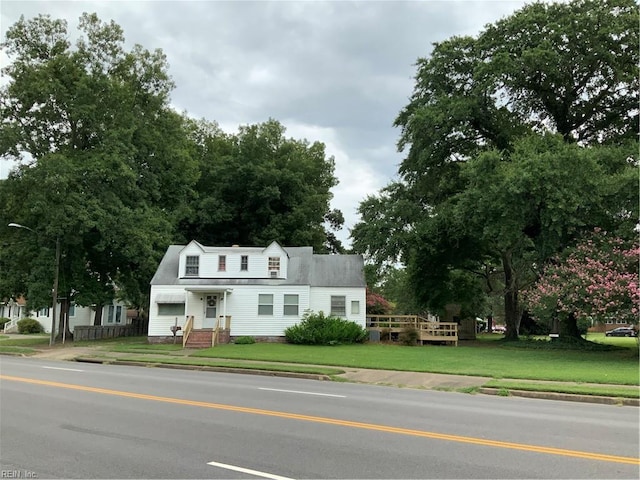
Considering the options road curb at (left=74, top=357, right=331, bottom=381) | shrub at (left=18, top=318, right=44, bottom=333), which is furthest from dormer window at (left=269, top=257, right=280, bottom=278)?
shrub at (left=18, top=318, right=44, bottom=333)

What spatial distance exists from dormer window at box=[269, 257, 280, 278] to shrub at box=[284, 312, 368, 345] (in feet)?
11.7

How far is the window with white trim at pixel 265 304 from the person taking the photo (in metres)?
32.4

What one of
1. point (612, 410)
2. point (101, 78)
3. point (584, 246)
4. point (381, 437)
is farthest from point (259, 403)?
point (101, 78)

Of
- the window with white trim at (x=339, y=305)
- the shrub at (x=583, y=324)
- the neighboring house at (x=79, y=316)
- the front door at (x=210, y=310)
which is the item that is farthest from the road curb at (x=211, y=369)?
the neighboring house at (x=79, y=316)

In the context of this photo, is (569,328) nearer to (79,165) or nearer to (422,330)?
(422,330)

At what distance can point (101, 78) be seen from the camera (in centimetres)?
3606

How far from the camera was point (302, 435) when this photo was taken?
787 centimetres

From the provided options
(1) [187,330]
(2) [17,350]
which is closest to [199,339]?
(1) [187,330]

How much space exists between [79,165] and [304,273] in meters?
16.3

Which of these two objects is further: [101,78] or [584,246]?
[101,78]

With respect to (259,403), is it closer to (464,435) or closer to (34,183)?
(464,435)

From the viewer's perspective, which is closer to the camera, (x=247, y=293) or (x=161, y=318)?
(x=161, y=318)

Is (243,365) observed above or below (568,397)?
below

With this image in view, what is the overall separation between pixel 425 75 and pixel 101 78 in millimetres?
21776
